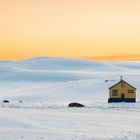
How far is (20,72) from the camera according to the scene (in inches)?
5581

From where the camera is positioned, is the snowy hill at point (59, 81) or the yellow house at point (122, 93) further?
the snowy hill at point (59, 81)

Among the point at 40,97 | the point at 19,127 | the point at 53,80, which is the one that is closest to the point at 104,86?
the point at 40,97

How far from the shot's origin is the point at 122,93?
62219 millimetres

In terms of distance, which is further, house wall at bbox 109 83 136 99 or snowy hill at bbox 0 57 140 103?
snowy hill at bbox 0 57 140 103

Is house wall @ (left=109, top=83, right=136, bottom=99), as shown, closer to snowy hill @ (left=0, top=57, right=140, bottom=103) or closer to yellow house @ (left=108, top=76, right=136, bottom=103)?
yellow house @ (left=108, top=76, right=136, bottom=103)

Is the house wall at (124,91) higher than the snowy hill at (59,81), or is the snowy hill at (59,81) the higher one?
the snowy hill at (59,81)

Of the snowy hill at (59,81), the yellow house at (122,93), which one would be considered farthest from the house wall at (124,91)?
the snowy hill at (59,81)

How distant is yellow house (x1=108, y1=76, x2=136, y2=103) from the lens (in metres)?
62.0

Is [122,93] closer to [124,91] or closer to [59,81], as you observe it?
[124,91]

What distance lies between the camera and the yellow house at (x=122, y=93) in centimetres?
6203

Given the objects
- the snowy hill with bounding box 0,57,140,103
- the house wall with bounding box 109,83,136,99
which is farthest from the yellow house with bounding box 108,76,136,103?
the snowy hill with bounding box 0,57,140,103

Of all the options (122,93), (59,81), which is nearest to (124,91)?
(122,93)

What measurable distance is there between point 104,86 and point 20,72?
62.1 metres

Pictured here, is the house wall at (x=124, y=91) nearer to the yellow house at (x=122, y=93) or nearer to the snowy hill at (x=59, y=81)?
the yellow house at (x=122, y=93)
